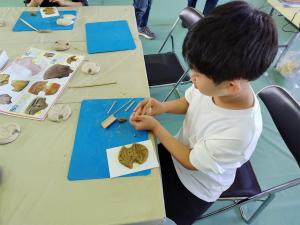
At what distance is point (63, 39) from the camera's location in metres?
1.21

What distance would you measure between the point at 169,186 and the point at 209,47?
0.55m

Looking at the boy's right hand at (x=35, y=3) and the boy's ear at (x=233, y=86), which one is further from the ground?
the boy's ear at (x=233, y=86)

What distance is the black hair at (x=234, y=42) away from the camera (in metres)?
0.55

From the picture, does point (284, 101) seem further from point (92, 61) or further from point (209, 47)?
point (92, 61)

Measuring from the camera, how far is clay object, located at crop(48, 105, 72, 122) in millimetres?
820

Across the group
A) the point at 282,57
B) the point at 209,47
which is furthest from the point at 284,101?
the point at 282,57

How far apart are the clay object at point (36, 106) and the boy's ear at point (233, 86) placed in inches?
24.4

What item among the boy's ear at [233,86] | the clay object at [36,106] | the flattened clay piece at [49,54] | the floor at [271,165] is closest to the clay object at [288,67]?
the floor at [271,165]

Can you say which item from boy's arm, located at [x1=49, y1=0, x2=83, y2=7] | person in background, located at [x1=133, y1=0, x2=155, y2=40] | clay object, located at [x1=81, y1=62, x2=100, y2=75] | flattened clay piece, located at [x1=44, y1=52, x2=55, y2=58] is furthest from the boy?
person in background, located at [x1=133, y1=0, x2=155, y2=40]

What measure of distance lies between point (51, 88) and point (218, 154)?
65 centimetres

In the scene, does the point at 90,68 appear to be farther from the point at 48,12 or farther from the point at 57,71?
the point at 48,12

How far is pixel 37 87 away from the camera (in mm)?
938

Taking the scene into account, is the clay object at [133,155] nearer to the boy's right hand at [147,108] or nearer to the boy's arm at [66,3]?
the boy's right hand at [147,108]

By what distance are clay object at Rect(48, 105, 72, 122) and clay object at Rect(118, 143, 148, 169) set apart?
0.80 ft
